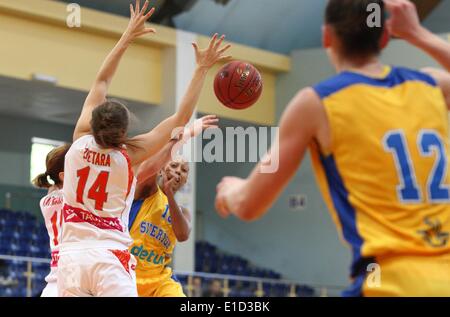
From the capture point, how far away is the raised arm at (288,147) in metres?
2.85

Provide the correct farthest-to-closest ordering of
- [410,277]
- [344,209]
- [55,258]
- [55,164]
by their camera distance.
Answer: [55,164], [55,258], [344,209], [410,277]

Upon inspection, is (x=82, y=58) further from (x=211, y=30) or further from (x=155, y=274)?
(x=155, y=274)

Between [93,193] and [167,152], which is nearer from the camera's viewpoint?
[93,193]

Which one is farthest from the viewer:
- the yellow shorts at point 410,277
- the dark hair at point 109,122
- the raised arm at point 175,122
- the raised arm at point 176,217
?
the raised arm at point 176,217

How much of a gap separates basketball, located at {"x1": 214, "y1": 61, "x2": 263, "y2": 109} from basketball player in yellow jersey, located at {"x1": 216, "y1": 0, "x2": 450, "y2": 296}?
313 cm

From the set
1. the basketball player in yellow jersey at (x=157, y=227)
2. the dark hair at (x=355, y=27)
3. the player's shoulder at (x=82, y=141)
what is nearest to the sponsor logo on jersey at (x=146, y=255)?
the basketball player in yellow jersey at (x=157, y=227)

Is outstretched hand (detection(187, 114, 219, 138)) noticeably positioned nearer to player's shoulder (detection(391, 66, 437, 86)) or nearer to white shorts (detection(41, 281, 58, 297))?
white shorts (detection(41, 281, 58, 297))

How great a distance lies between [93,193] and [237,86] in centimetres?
191

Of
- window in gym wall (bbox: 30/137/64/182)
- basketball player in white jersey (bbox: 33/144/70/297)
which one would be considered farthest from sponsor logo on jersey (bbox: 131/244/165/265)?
window in gym wall (bbox: 30/137/64/182)

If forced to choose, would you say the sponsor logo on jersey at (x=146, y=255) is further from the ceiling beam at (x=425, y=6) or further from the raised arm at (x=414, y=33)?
the ceiling beam at (x=425, y=6)

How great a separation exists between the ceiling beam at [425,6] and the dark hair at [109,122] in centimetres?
1503

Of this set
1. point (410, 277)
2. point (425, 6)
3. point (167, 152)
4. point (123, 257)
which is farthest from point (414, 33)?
point (425, 6)

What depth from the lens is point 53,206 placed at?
5.05 meters

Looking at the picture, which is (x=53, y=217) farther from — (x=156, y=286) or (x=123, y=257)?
(x=156, y=286)
